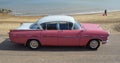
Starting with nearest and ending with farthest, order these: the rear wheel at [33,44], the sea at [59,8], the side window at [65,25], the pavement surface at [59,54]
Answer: the pavement surface at [59,54] < the rear wheel at [33,44] < the side window at [65,25] < the sea at [59,8]

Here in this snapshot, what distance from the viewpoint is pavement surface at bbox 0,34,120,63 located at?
1153 centimetres

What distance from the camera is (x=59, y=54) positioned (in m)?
12.6

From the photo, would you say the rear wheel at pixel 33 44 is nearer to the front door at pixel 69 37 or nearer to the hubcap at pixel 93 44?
the front door at pixel 69 37

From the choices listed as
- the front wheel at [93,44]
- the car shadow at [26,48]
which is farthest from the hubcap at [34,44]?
the front wheel at [93,44]

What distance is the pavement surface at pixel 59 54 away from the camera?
11.5 metres

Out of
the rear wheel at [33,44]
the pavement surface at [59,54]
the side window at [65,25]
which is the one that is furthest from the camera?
the side window at [65,25]

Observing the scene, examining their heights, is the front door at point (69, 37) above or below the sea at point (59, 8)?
below

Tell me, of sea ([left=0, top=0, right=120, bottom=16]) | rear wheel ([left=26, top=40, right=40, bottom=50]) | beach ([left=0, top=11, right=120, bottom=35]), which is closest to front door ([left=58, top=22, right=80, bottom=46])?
rear wheel ([left=26, top=40, right=40, bottom=50])

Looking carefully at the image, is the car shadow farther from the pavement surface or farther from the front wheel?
the front wheel

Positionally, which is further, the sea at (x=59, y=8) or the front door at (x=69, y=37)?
the sea at (x=59, y=8)

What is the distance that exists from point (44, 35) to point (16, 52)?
52.8 inches

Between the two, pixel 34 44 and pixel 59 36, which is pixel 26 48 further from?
pixel 59 36

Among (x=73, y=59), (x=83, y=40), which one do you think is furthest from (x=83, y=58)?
(x=83, y=40)

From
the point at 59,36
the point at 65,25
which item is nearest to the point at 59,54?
the point at 59,36
